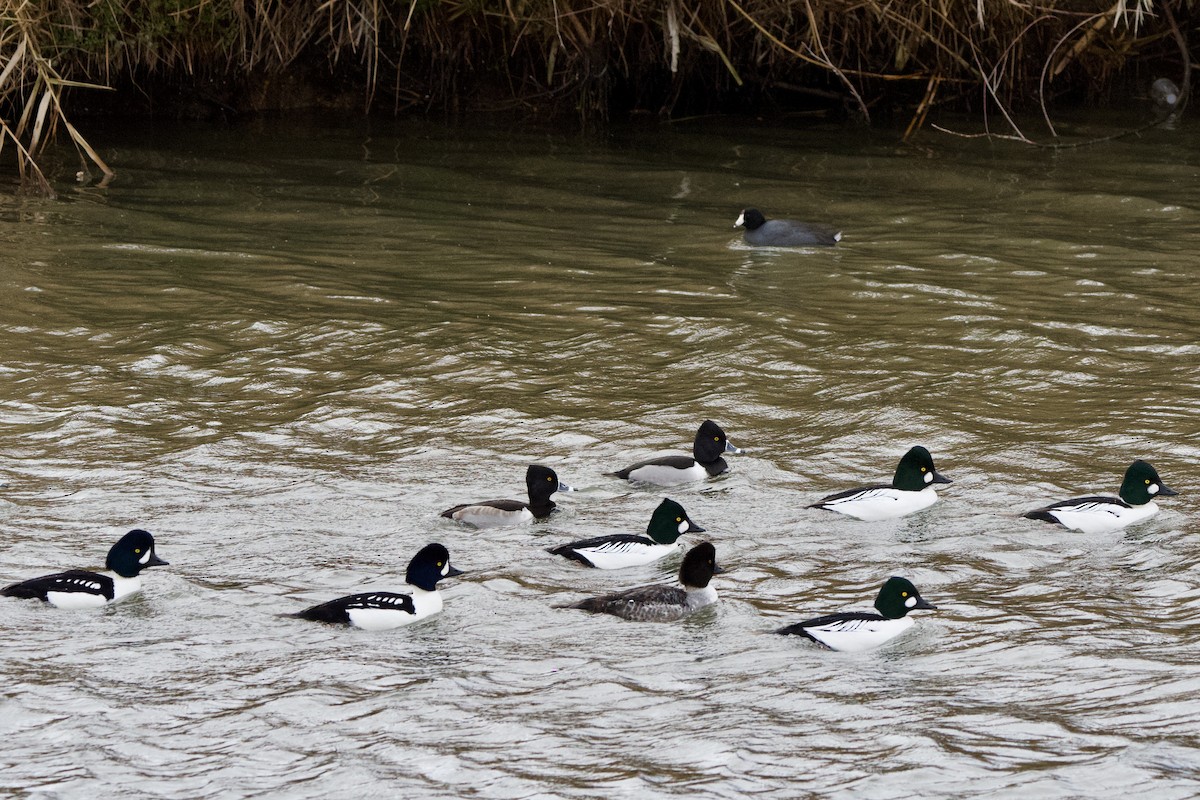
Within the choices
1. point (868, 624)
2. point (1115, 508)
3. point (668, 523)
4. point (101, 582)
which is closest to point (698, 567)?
point (668, 523)

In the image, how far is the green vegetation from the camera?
661 inches

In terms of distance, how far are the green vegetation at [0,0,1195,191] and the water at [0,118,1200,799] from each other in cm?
165

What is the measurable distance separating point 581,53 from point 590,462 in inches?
412

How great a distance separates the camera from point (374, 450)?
9.33 metres

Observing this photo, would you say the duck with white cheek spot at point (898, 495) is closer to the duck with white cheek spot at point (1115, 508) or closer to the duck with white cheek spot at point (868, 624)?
the duck with white cheek spot at point (1115, 508)

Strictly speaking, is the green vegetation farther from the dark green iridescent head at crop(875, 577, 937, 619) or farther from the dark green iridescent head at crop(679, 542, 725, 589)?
the dark green iridescent head at crop(875, 577, 937, 619)

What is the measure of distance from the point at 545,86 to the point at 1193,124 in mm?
8290

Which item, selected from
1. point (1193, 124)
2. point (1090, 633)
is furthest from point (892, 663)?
point (1193, 124)

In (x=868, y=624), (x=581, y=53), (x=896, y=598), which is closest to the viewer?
(x=868, y=624)

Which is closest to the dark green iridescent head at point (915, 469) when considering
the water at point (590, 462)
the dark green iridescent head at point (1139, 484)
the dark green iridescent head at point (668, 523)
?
the water at point (590, 462)

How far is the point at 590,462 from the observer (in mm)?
9172

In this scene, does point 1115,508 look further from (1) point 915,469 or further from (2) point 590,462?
(2) point 590,462

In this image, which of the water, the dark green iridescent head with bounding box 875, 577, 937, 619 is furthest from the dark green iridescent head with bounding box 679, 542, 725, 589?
the dark green iridescent head with bounding box 875, 577, 937, 619

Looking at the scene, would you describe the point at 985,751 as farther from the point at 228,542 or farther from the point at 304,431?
the point at 304,431
